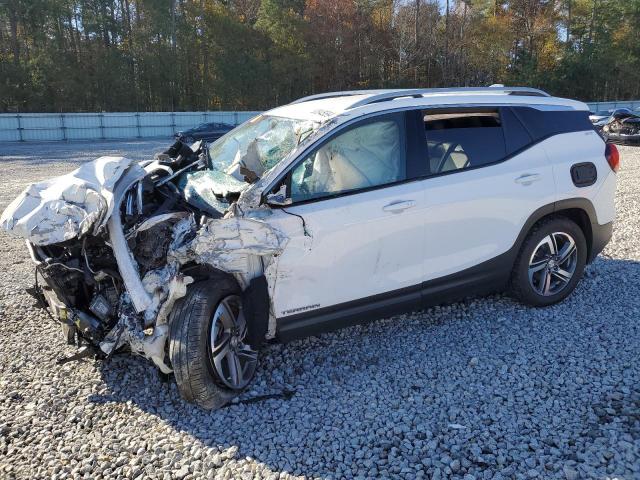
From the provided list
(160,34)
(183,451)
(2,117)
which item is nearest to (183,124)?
(2,117)

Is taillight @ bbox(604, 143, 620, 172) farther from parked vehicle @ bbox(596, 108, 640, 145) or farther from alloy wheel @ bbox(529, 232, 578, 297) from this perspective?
parked vehicle @ bbox(596, 108, 640, 145)

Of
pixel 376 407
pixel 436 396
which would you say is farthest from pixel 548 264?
pixel 376 407

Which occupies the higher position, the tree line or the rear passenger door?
the tree line

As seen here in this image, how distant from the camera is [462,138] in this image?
4.38m

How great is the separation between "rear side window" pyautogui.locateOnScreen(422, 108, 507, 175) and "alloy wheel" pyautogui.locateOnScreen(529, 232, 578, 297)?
3.16ft

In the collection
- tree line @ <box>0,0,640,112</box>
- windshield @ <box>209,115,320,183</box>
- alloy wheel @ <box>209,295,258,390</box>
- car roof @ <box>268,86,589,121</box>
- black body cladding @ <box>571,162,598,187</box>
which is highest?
tree line @ <box>0,0,640,112</box>

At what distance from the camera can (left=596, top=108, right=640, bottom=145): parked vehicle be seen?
1898 cm

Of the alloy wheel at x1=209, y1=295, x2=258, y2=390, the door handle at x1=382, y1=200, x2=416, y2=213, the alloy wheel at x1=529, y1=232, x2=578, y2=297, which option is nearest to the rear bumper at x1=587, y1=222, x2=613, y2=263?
the alloy wheel at x1=529, y1=232, x2=578, y2=297

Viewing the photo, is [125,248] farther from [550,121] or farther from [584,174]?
[584,174]

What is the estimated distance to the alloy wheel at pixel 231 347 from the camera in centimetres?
348

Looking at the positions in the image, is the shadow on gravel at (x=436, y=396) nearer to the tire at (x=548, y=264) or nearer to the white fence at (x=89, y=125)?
the tire at (x=548, y=264)

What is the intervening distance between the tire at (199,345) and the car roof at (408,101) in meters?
1.54

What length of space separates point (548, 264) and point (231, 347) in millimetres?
2920

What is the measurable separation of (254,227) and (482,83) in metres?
52.1
